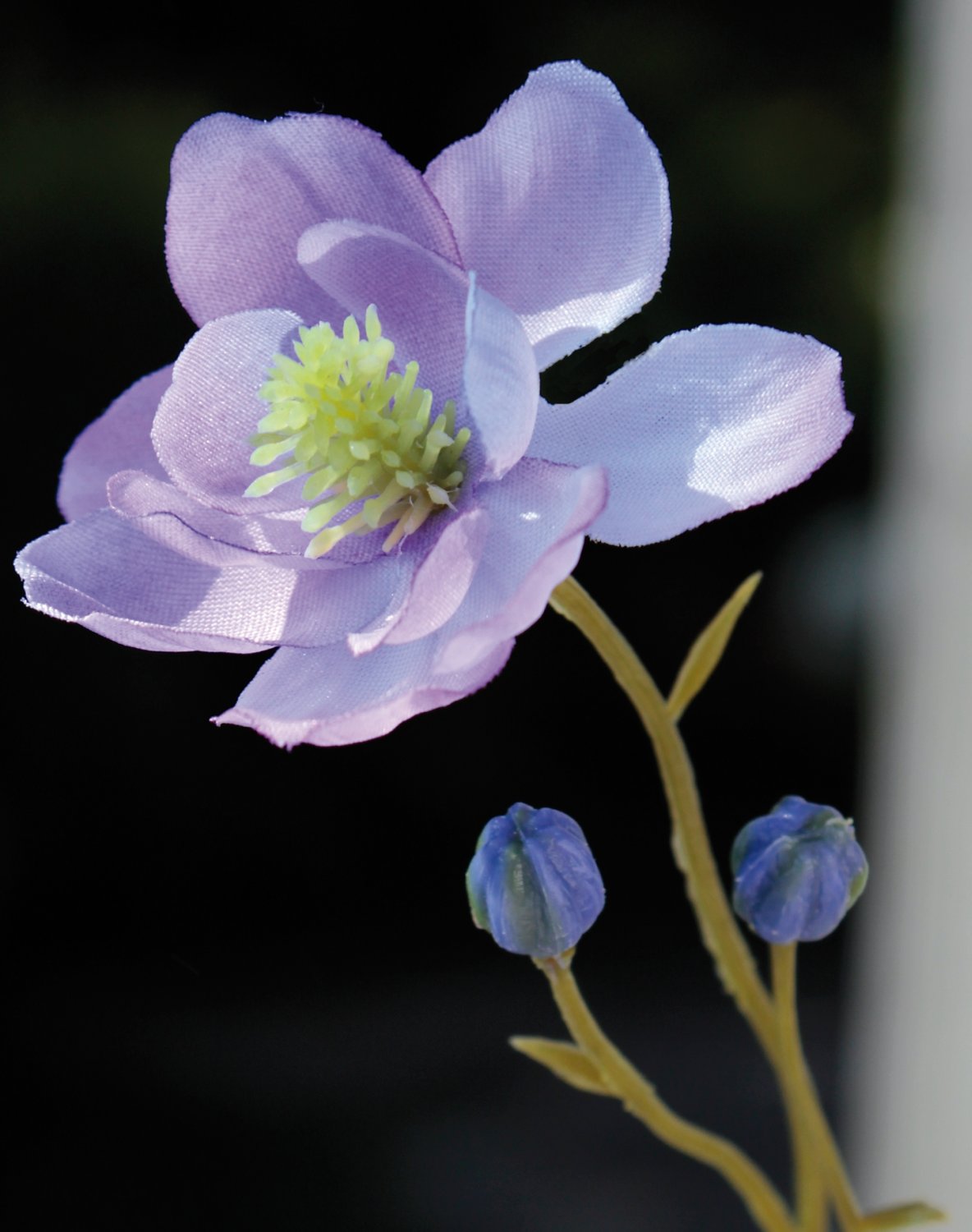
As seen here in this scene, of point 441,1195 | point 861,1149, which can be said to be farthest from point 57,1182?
point 861,1149

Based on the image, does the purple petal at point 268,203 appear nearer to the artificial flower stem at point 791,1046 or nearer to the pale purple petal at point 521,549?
the pale purple petal at point 521,549

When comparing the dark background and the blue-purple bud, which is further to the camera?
the dark background

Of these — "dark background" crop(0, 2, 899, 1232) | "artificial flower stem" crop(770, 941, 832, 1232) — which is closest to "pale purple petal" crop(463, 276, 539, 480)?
"artificial flower stem" crop(770, 941, 832, 1232)

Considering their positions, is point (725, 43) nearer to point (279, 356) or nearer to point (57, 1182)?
point (279, 356)

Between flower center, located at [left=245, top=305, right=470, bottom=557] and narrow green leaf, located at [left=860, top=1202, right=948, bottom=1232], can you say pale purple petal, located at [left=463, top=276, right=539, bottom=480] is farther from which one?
narrow green leaf, located at [left=860, top=1202, right=948, bottom=1232]

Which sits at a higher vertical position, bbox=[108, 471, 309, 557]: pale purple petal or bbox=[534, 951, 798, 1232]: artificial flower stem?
bbox=[108, 471, 309, 557]: pale purple petal

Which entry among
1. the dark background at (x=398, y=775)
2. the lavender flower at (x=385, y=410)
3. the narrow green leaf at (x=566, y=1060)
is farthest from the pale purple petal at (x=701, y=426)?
the dark background at (x=398, y=775)
